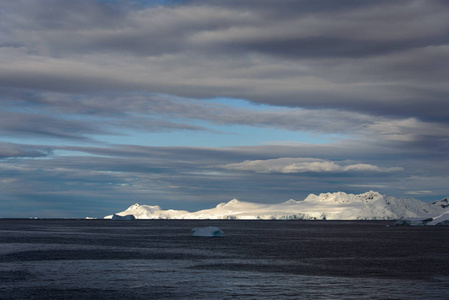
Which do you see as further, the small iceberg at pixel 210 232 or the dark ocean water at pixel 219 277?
the small iceberg at pixel 210 232

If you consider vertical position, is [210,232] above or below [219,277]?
above

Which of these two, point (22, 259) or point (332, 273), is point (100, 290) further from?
point (22, 259)

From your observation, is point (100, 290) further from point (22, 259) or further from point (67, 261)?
point (22, 259)

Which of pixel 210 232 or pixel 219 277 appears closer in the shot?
pixel 219 277

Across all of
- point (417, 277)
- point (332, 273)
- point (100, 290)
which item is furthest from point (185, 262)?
point (417, 277)

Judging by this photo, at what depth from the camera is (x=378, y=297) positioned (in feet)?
151

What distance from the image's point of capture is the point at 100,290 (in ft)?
162

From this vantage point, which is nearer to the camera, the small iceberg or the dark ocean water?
the dark ocean water

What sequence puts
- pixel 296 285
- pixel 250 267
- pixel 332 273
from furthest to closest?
pixel 250 267 < pixel 332 273 < pixel 296 285

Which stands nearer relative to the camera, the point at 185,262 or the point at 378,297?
the point at 378,297

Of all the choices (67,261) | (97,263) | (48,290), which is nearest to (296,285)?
(48,290)

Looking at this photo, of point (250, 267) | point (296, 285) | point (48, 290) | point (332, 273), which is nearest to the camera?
point (48, 290)

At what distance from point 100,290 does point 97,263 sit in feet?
81.3

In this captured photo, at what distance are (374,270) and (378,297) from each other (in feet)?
72.8
